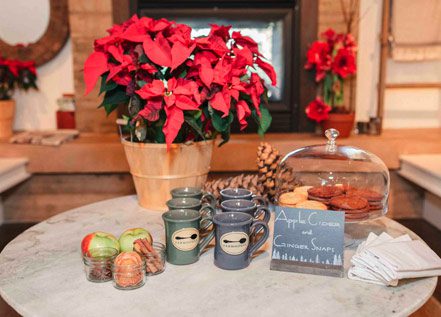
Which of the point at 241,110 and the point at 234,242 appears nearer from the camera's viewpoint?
the point at 234,242

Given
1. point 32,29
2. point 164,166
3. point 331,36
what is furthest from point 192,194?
point 32,29

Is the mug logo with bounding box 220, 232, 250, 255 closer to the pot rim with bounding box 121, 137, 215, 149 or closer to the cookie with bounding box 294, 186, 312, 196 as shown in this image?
the cookie with bounding box 294, 186, 312, 196

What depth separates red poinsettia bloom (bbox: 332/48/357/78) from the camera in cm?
262

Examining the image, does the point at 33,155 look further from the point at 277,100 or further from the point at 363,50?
the point at 363,50

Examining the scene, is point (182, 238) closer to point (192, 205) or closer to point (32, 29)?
point (192, 205)

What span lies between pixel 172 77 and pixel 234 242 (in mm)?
505

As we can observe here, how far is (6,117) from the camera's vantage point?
2.71 meters

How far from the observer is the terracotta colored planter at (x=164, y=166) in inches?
54.7

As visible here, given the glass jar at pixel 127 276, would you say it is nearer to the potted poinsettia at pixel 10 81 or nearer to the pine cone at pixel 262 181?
the pine cone at pixel 262 181

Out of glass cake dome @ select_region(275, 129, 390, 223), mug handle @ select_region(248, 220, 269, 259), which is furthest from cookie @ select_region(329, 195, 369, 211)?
mug handle @ select_region(248, 220, 269, 259)

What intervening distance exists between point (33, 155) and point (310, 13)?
1659 millimetres

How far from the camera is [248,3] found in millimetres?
2779

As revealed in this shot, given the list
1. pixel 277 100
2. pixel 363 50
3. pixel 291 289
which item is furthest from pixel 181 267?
pixel 363 50

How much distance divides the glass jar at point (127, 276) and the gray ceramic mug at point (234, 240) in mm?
175
